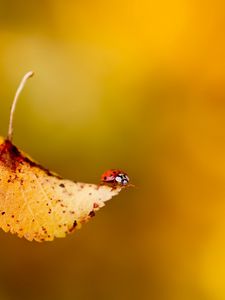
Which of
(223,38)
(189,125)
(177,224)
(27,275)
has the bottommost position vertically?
(27,275)

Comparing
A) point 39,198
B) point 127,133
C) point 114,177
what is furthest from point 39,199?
point 127,133

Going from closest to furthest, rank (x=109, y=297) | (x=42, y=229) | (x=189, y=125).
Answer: (x=42, y=229)
(x=109, y=297)
(x=189, y=125)

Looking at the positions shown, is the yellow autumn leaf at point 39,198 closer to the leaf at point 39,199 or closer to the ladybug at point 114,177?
the leaf at point 39,199

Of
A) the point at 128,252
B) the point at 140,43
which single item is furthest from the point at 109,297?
the point at 140,43

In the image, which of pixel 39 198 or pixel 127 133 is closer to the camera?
pixel 39 198

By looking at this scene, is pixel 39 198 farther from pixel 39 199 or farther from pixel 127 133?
pixel 127 133

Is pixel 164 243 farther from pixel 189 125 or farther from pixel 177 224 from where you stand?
pixel 189 125

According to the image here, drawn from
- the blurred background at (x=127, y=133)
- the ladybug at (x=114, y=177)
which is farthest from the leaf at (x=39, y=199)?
the blurred background at (x=127, y=133)
